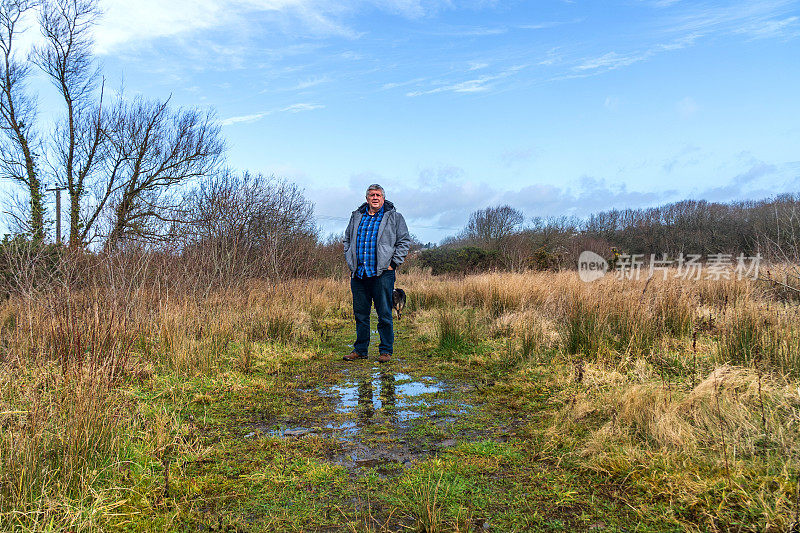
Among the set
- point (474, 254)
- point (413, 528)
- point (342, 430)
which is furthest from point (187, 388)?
point (474, 254)

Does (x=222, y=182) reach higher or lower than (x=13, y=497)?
higher

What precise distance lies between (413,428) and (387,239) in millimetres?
2969

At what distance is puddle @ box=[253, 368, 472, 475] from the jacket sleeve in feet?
5.25

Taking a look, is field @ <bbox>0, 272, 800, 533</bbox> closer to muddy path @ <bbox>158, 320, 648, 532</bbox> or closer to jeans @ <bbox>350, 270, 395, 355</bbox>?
muddy path @ <bbox>158, 320, 648, 532</bbox>

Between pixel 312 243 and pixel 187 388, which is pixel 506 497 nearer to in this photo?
pixel 187 388

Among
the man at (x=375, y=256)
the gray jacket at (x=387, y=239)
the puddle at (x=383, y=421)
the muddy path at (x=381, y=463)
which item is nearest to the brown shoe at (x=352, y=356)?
the man at (x=375, y=256)

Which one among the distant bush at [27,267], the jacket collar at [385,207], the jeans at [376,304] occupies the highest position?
the jacket collar at [385,207]

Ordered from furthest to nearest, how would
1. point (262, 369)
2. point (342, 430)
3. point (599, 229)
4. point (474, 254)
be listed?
point (599, 229) → point (474, 254) → point (262, 369) → point (342, 430)

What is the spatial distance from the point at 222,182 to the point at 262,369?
36.0 feet

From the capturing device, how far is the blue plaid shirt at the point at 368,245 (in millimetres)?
5895

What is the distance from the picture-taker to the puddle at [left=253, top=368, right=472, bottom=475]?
9.61 ft

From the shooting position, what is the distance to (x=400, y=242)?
6.04 metres

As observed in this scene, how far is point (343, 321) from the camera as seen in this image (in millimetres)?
10422

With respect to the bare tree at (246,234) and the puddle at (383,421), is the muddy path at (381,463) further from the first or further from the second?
the bare tree at (246,234)
